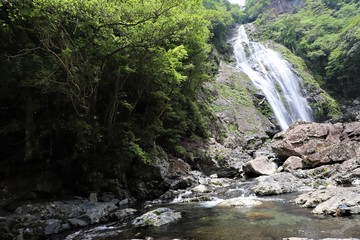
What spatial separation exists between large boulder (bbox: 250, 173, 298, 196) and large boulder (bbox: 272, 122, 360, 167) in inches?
120

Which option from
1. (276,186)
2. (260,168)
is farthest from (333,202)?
(260,168)

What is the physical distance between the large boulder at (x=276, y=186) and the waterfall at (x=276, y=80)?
55.9 feet

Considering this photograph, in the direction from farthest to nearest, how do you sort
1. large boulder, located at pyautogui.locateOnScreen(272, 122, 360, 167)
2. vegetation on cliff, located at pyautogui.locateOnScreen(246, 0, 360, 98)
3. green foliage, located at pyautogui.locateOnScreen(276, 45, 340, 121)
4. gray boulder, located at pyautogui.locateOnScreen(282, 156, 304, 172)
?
vegetation on cliff, located at pyautogui.locateOnScreen(246, 0, 360, 98), green foliage, located at pyautogui.locateOnScreen(276, 45, 340, 121), gray boulder, located at pyautogui.locateOnScreen(282, 156, 304, 172), large boulder, located at pyautogui.locateOnScreen(272, 122, 360, 167)

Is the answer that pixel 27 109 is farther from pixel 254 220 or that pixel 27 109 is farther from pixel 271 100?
pixel 271 100

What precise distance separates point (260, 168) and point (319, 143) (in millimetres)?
3656

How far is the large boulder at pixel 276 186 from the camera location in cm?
1140

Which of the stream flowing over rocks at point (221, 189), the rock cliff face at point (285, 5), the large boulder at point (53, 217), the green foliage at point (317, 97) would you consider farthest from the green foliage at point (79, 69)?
the rock cliff face at point (285, 5)

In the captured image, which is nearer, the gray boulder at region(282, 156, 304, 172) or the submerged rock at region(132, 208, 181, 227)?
the submerged rock at region(132, 208, 181, 227)

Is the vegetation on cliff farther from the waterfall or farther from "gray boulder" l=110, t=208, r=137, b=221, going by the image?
"gray boulder" l=110, t=208, r=137, b=221

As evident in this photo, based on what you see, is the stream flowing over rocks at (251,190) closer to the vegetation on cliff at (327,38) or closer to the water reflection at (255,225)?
the water reflection at (255,225)

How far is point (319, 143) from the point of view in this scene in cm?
→ 1598

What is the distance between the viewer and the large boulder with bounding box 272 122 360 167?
1495 cm

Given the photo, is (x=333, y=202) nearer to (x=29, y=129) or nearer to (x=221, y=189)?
(x=221, y=189)

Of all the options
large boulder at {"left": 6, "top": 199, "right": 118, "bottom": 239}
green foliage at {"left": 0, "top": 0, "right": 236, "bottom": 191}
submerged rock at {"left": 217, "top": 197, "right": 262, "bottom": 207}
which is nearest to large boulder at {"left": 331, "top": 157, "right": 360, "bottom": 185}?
submerged rock at {"left": 217, "top": 197, "right": 262, "bottom": 207}
